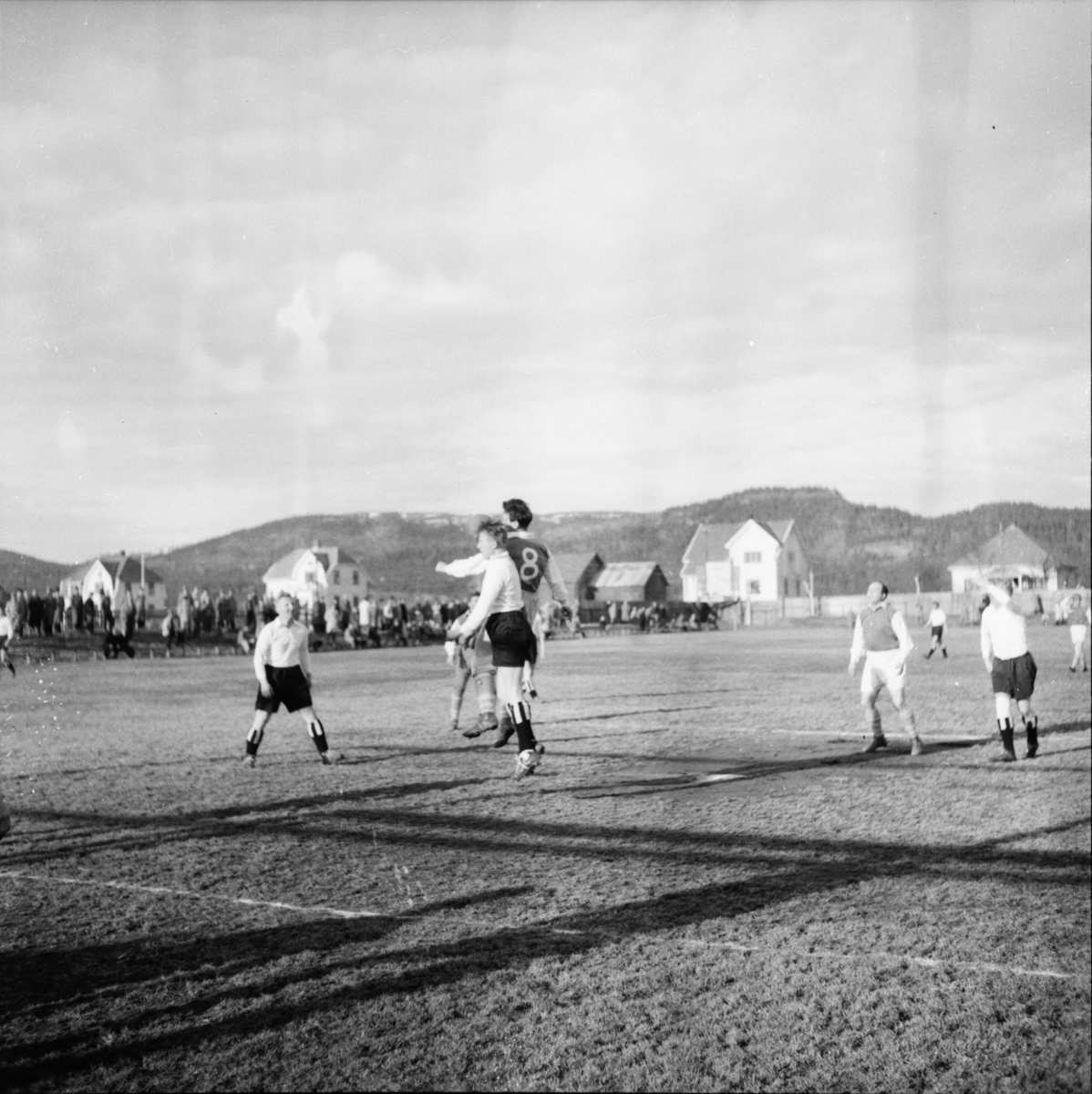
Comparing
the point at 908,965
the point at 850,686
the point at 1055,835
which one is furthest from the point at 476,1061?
the point at 850,686

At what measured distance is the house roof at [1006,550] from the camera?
21.5 feet

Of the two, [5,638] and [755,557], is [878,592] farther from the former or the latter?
[5,638]

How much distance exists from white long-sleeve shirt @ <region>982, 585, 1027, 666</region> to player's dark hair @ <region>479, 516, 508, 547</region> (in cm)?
455

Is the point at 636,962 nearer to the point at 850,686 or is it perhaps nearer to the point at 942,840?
the point at 942,840

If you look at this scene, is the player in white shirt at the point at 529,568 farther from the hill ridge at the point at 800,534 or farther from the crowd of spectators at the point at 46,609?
the crowd of spectators at the point at 46,609

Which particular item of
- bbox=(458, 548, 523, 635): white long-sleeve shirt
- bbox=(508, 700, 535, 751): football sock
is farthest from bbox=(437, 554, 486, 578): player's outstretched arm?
bbox=(508, 700, 535, 751): football sock

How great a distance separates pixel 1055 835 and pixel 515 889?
4.00 metres

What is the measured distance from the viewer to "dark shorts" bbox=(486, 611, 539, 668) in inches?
310

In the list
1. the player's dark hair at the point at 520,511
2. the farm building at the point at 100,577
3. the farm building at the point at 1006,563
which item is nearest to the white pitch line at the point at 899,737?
the farm building at the point at 1006,563

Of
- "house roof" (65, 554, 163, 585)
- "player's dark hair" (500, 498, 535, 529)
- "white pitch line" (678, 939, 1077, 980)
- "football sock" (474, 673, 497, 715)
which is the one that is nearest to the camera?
"house roof" (65, 554, 163, 585)

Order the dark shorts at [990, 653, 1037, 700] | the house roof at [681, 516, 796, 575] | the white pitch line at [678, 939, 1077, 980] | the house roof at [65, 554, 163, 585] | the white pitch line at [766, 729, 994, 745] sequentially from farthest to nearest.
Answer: the white pitch line at [766, 729, 994, 745], the house roof at [681, 516, 796, 575], the dark shorts at [990, 653, 1037, 700], the white pitch line at [678, 939, 1077, 980], the house roof at [65, 554, 163, 585]

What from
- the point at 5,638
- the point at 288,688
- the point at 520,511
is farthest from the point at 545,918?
the point at 288,688

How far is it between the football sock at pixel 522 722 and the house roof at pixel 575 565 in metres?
2.11

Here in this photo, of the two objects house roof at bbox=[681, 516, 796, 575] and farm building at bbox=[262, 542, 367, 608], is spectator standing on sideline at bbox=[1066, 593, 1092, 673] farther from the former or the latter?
farm building at bbox=[262, 542, 367, 608]
